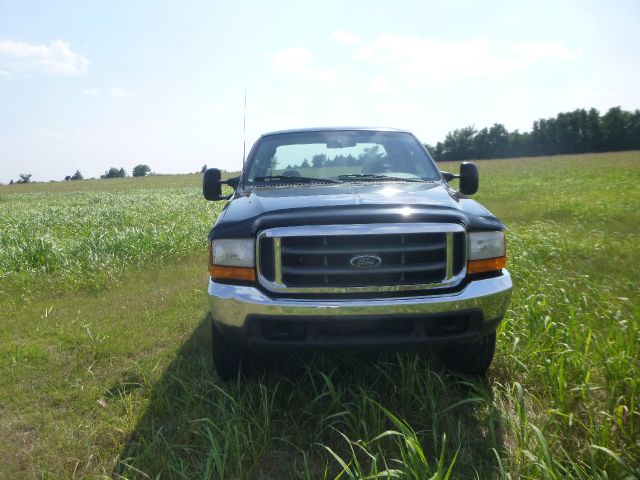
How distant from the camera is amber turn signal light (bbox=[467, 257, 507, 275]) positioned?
2586 mm

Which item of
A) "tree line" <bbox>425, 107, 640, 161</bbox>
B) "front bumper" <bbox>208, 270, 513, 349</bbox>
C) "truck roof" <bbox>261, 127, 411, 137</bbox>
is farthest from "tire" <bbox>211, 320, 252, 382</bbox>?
"tree line" <bbox>425, 107, 640, 161</bbox>

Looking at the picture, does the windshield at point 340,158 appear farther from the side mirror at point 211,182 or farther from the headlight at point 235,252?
the headlight at point 235,252

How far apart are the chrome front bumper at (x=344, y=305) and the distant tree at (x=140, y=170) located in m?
95.7

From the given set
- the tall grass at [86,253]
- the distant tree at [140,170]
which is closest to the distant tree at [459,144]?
the distant tree at [140,170]

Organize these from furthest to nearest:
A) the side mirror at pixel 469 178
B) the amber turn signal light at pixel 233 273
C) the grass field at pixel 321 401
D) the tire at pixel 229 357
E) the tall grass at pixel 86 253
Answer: the tall grass at pixel 86 253
the side mirror at pixel 469 178
the tire at pixel 229 357
the amber turn signal light at pixel 233 273
the grass field at pixel 321 401

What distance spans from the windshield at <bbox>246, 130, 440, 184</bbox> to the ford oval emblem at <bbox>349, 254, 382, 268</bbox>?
3.87 feet

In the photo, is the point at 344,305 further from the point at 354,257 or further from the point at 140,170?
the point at 140,170

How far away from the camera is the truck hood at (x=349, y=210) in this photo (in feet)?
8.20

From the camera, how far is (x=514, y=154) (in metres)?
85.9

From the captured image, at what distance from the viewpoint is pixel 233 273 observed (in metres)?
2.57

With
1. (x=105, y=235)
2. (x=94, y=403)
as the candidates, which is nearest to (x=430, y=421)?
(x=94, y=403)

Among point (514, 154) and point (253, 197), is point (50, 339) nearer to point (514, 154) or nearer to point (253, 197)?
point (253, 197)

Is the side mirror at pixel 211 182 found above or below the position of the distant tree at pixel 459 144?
below

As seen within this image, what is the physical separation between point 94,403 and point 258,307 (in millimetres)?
1401
